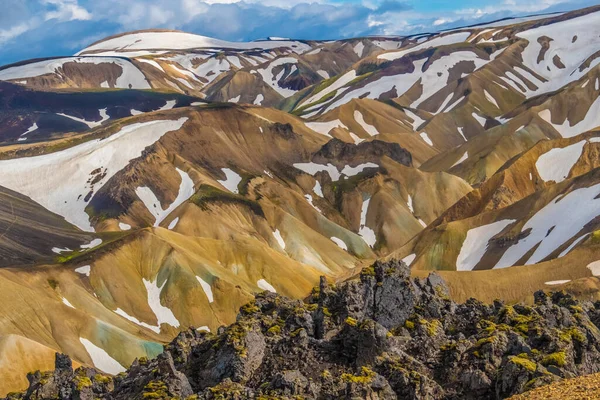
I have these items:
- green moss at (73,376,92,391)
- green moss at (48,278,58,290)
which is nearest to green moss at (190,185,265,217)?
green moss at (48,278,58,290)

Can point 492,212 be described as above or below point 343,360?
above

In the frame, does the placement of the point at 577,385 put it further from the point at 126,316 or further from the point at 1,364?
the point at 126,316

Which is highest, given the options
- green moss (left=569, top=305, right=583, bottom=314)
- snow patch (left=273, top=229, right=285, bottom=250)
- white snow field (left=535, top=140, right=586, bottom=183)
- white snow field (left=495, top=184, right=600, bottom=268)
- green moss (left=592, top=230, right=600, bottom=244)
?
white snow field (left=535, top=140, right=586, bottom=183)

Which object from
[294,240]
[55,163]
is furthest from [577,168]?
[55,163]

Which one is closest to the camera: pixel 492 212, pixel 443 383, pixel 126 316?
pixel 443 383

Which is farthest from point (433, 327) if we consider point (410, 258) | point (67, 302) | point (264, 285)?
point (410, 258)

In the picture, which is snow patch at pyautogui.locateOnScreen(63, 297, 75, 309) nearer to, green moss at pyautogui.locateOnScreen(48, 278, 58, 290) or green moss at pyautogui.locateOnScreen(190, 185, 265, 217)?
green moss at pyautogui.locateOnScreen(48, 278, 58, 290)

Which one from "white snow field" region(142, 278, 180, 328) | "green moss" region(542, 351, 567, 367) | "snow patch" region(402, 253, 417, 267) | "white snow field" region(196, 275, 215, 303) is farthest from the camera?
"snow patch" region(402, 253, 417, 267)
